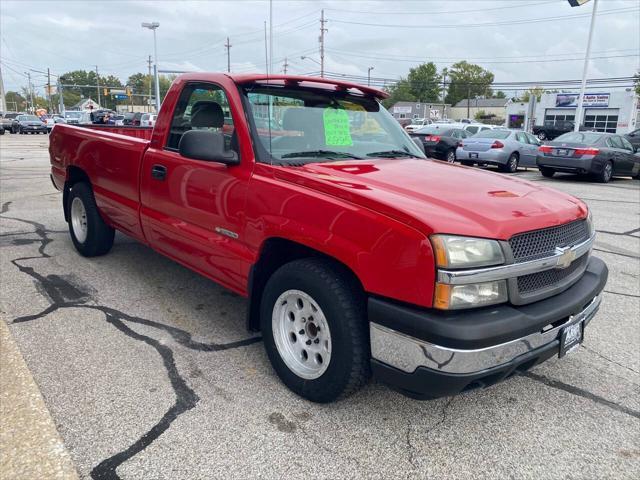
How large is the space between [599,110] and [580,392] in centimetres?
5483

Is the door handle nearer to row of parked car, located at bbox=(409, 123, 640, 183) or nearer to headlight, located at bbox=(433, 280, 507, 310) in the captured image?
headlight, located at bbox=(433, 280, 507, 310)

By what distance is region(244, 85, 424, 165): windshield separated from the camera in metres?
3.35

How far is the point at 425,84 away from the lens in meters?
117

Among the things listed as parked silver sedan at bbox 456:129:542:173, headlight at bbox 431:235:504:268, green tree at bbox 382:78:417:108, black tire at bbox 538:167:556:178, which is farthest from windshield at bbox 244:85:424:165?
green tree at bbox 382:78:417:108

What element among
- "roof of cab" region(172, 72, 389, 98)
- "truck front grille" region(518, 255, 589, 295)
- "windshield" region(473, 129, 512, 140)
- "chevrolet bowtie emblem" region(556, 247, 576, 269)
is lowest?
"truck front grille" region(518, 255, 589, 295)

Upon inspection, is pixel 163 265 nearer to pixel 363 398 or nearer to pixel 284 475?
pixel 363 398

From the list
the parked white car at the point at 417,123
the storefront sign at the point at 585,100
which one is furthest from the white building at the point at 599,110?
the parked white car at the point at 417,123

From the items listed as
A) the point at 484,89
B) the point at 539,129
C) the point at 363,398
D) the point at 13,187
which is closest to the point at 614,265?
the point at 363,398

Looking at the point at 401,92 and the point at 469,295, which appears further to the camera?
the point at 401,92

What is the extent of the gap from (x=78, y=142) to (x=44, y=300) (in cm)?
185

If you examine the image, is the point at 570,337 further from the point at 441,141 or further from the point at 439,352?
the point at 441,141

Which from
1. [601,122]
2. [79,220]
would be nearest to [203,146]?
[79,220]

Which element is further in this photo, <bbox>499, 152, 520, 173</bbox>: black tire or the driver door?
<bbox>499, 152, 520, 173</bbox>: black tire

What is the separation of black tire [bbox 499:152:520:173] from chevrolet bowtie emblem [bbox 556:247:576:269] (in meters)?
15.3
